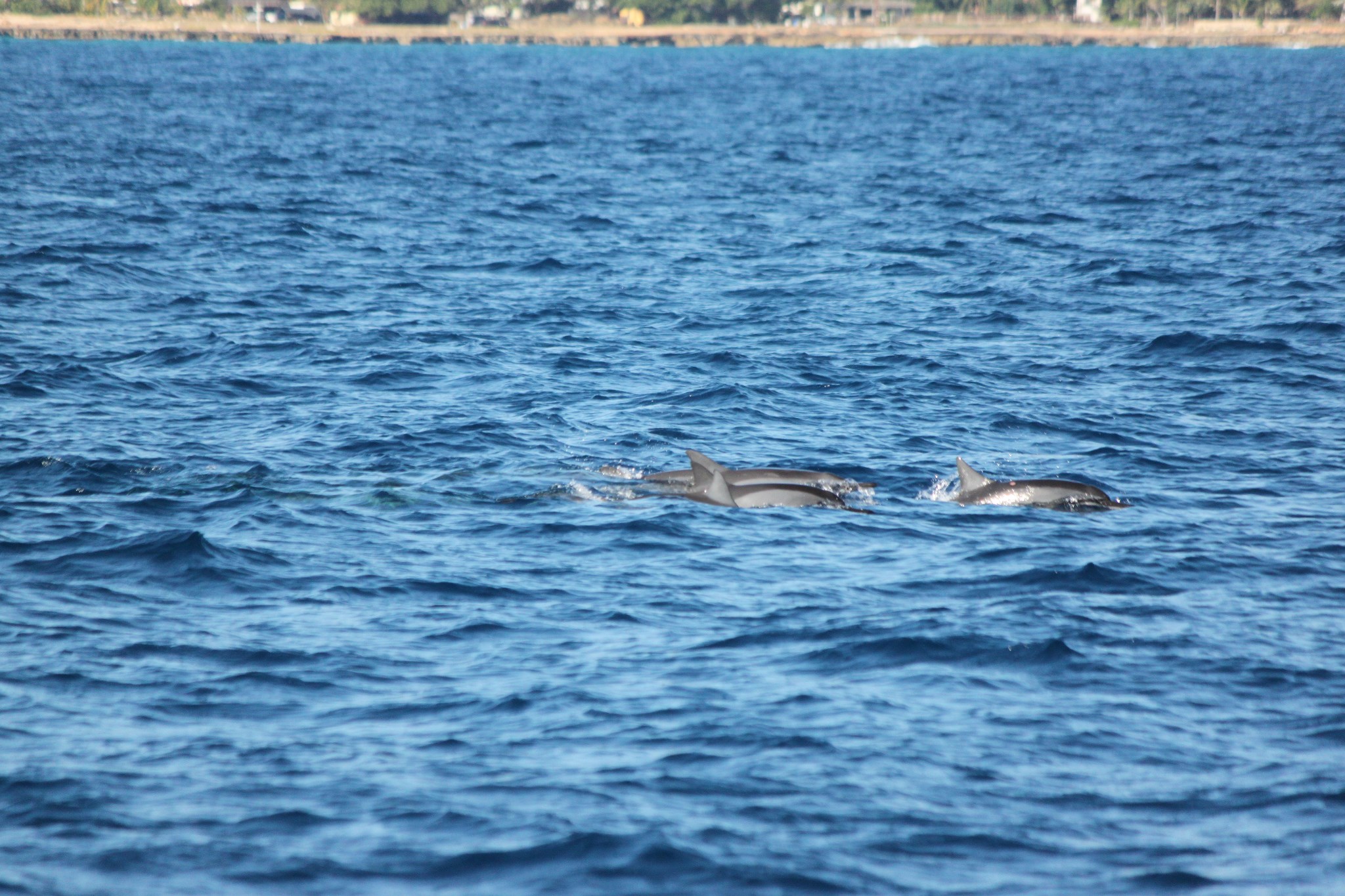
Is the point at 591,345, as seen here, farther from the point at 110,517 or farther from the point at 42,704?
the point at 42,704

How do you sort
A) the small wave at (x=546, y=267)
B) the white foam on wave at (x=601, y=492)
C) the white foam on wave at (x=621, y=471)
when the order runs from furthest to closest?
1. the small wave at (x=546, y=267)
2. the white foam on wave at (x=621, y=471)
3. the white foam on wave at (x=601, y=492)

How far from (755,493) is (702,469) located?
69 centimetres

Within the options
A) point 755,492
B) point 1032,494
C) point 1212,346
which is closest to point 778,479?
point 755,492

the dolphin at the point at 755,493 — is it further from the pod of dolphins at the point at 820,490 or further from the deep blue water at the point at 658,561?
the deep blue water at the point at 658,561

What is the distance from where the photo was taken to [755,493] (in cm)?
1597

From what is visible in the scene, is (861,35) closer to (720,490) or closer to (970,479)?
(970,479)

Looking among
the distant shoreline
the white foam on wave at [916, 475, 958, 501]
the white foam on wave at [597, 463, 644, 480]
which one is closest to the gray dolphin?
the white foam on wave at [597, 463, 644, 480]

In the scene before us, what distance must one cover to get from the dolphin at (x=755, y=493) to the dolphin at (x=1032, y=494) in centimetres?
154

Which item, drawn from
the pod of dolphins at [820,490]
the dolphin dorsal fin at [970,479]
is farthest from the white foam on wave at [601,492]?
the dolphin dorsal fin at [970,479]

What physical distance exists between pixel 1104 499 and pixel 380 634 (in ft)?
28.4

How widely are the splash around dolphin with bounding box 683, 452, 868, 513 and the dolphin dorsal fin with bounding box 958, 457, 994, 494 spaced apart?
1.38m

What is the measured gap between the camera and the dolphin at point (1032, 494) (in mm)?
16031

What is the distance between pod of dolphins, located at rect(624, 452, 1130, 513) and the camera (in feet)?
52.3

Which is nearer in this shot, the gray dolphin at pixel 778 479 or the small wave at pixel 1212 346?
the gray dolphin at pixel 778 479
